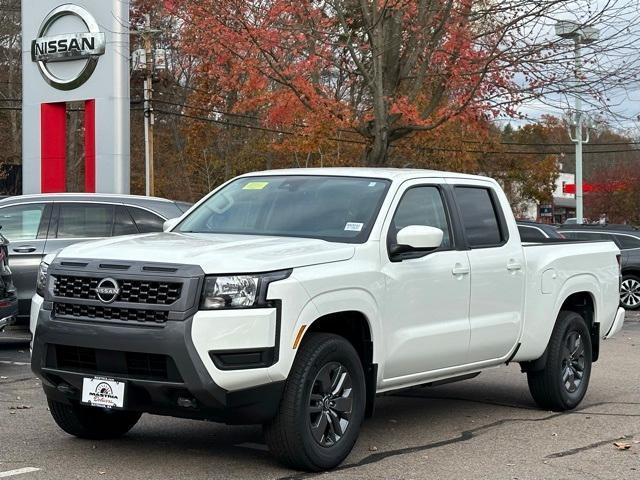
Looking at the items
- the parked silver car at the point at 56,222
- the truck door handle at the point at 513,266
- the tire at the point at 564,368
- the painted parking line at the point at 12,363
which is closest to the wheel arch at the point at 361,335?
the truck door handle at the point at 513,266

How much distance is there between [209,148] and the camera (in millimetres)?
47594

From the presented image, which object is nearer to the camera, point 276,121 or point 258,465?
point 258,465

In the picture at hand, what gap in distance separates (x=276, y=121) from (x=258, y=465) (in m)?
15.7

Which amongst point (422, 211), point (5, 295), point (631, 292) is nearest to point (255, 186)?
point (422, 211)

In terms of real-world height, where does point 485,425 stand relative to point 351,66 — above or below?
below

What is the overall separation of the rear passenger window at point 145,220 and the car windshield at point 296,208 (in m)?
5.02

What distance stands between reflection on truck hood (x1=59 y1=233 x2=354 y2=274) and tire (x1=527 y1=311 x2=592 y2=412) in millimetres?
2874

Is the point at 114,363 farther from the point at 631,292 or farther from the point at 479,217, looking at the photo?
the point at 631,292

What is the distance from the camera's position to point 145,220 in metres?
13.2

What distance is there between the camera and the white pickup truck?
245 inches

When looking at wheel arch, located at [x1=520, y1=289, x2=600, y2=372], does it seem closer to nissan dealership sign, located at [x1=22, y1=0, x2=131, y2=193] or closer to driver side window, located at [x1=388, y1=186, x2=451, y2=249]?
driver side window, located at [x1=388, y1=186, x2=451, y2=249]

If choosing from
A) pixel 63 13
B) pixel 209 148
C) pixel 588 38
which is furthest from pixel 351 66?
pixel 209 148

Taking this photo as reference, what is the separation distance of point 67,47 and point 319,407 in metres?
19.8

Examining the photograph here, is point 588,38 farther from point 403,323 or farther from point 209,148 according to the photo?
point 209,148
